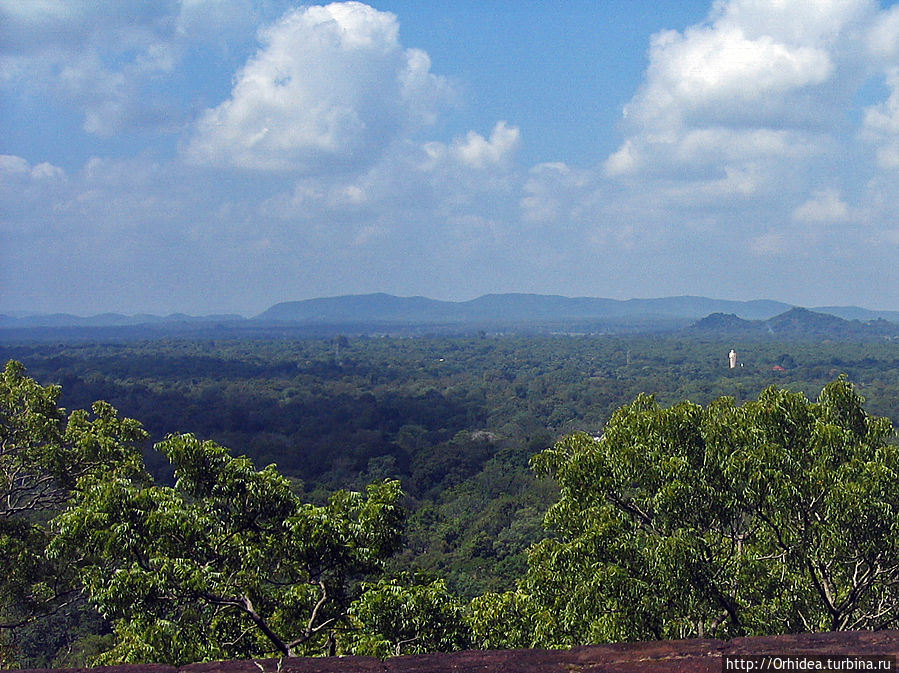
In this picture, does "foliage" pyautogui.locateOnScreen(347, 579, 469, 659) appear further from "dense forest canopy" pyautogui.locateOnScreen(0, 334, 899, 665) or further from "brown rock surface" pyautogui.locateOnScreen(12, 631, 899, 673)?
"brown rock surface" pyautogui.locateOnScreen(12, 631, 899, 673)

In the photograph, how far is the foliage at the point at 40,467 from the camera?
9750 mm

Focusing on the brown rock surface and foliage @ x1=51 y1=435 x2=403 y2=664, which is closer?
the brown rock surface

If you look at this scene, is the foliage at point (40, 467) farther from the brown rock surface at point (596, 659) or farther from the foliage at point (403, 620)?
the brown rock surface at point (596, 659)

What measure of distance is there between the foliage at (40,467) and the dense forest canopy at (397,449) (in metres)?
0.09

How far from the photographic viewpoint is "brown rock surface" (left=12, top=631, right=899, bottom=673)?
10.9 ft

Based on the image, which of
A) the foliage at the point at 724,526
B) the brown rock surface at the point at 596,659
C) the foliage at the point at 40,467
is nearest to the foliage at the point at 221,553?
the foliage at the point at 724,526

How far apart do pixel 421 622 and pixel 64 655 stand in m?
28.3

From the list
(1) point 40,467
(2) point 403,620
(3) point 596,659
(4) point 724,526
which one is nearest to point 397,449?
(1) point 40,467

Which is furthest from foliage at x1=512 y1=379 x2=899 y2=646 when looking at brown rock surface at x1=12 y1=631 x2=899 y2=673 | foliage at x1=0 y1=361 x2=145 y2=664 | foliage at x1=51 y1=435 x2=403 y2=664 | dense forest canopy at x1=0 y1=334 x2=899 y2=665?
foliage at x1=0 y1=361 x2=145 y2=664

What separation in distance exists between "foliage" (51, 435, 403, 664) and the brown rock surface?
3.02 meters

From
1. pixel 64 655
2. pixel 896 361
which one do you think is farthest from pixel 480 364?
pixel 64 655

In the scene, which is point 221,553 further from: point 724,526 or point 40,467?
point 724,526

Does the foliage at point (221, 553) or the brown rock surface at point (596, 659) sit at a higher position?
the brown rock surface at point (596, 659)

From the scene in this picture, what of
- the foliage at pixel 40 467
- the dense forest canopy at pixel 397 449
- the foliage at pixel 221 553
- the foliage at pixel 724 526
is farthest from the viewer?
the foliage at pixel 40 467
